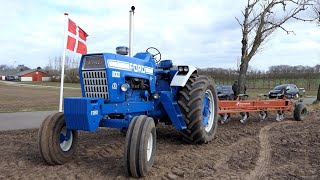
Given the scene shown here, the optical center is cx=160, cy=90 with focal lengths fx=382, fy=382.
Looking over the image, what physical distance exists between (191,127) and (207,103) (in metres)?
1.28

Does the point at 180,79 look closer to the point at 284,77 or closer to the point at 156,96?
the point at 156,96

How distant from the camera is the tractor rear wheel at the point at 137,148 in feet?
18.4

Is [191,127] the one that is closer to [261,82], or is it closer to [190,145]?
[190,145]

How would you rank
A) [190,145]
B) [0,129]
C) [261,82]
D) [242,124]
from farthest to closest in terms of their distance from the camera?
1. [261,82]
2. [242,124]
3. [0,129]
4. [190,145]

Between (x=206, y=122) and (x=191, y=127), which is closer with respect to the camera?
(x=191, y=127)

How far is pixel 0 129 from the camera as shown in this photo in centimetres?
1104

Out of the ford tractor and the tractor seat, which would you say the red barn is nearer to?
the tractor seat

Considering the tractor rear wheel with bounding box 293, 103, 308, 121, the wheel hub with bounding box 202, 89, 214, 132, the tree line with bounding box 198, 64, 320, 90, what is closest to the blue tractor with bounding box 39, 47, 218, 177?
the wheel hub with bounding box 202, 89, 214, 132

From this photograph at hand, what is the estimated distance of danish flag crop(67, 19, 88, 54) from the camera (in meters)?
10.2

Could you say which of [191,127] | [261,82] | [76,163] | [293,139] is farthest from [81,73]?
[261,82]

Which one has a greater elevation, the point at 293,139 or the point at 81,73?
the point at 81,73

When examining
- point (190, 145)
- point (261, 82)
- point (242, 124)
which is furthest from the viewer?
point (261, 82)

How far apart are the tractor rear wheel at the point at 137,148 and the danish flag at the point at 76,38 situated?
16.5ft

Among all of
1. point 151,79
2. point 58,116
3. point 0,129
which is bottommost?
point 0,129
